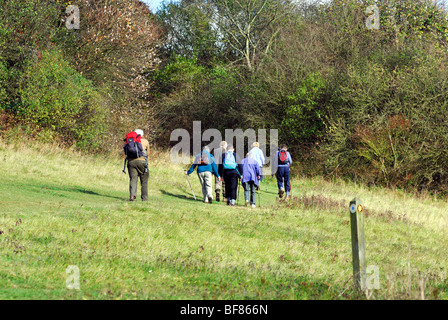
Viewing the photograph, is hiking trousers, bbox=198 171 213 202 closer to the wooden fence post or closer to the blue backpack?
the blue backpack

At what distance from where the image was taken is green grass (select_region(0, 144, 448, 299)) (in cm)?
711

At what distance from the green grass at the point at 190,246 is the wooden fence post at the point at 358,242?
8.8 inches

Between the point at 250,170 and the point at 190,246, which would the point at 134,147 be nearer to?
the point at 250,170

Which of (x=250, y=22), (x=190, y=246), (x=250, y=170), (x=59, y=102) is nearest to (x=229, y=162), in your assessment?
(x=250, y=170)

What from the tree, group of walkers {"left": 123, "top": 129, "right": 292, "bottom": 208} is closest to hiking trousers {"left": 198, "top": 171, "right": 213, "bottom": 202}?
group of walkers {"left": 123, "top": 129, "right": 292, "bottom": 208}

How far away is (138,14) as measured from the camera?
40.8 metres

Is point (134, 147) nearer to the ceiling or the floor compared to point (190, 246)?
nearer to the ceiling

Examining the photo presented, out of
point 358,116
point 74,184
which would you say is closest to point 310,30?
point 358,116

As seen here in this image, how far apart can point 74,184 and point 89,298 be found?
1369 cm

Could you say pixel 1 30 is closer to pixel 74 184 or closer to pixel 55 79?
pixel 55 79

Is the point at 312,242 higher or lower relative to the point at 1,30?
lower

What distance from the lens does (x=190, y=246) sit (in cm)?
1038

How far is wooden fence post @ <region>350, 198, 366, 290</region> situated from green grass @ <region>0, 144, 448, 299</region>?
0.22 m

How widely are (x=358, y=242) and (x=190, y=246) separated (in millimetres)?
3967
